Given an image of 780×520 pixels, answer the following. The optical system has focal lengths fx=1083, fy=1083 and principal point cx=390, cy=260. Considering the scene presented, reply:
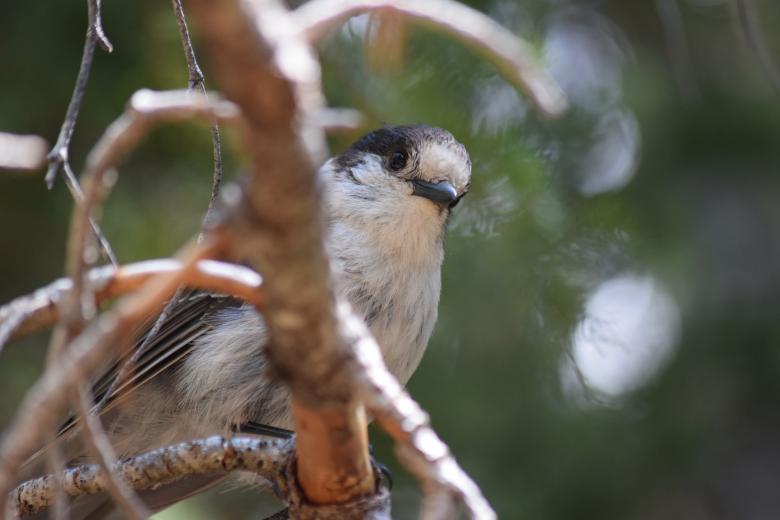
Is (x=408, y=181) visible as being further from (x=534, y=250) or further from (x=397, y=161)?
(x=534, y=250)

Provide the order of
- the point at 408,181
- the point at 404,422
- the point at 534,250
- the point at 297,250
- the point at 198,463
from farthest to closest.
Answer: the point at 534,250
the point at 408,181
the point at 198,463
the point at 404,422
the point at 297,250

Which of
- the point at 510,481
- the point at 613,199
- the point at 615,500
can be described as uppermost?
the point at 613,199

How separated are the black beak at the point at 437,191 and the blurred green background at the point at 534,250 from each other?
1.18ft

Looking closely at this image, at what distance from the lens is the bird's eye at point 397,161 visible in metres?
3.46

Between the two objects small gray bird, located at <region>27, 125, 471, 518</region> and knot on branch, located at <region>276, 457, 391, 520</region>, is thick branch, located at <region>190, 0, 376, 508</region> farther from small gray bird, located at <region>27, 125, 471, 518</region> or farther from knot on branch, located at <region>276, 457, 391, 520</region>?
small gray bird, located at <region>27, 125, 471, 518</region>

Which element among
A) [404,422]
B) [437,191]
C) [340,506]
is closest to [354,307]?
[437,191]

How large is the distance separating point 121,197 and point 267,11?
3034 millimetres

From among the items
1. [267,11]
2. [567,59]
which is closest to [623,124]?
[567,59]

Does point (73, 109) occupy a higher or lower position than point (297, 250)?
higher

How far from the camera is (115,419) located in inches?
132

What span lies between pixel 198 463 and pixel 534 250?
192 cm

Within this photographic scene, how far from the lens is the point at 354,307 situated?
3102 mm

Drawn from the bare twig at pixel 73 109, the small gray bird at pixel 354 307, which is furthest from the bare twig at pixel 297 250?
the small gray bird at pixel 354 307

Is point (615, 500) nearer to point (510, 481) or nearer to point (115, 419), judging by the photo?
point (510, 481)
